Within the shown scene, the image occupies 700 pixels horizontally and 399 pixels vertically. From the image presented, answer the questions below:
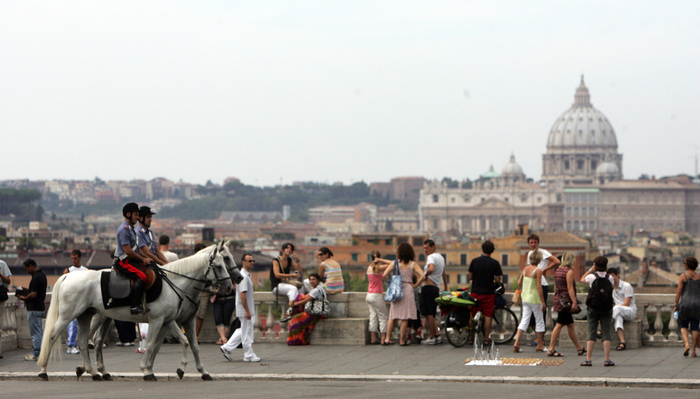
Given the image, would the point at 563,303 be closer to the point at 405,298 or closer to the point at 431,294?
the point at 431,294

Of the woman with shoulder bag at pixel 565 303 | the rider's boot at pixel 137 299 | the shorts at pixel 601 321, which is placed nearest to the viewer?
the rider's boot at pixel 137 299

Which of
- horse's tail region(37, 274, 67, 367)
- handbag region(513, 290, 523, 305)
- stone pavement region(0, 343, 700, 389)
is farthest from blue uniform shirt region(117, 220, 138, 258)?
handbag region(513, 290, 523, 305)

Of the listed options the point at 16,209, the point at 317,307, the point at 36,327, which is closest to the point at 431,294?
the point at 317,307

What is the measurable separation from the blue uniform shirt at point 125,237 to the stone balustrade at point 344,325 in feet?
10.1

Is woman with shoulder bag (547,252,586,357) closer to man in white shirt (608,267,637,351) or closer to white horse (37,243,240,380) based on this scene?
man in white shirt (608,267,637,351)

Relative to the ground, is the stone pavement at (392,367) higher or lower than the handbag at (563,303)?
lower

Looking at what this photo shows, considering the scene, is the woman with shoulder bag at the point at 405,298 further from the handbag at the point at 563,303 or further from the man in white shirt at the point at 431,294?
the handbag at the point at 563,303

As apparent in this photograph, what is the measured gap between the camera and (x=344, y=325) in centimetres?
1516

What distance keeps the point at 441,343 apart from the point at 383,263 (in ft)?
3.45

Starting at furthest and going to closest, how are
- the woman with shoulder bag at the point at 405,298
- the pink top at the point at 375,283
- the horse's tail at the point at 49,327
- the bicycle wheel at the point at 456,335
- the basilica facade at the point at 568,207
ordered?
1. the basilica facade at the point at 568,207
2. the pink top at the point at 375,283
3. the woman with shoulder bag at the point at 405,298
4. the bicycle wheel at the point at 456,335
5. the horse's tail at the point at 49,327

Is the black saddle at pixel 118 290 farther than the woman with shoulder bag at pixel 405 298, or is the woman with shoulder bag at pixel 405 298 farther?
the woman with shoulder bag at pixel 405 298

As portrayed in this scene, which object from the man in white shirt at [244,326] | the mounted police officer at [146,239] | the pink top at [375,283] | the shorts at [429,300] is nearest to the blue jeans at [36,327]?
the man in white shirt at [244,326]

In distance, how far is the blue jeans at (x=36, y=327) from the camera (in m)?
14.3

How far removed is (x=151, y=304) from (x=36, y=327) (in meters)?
2.70
